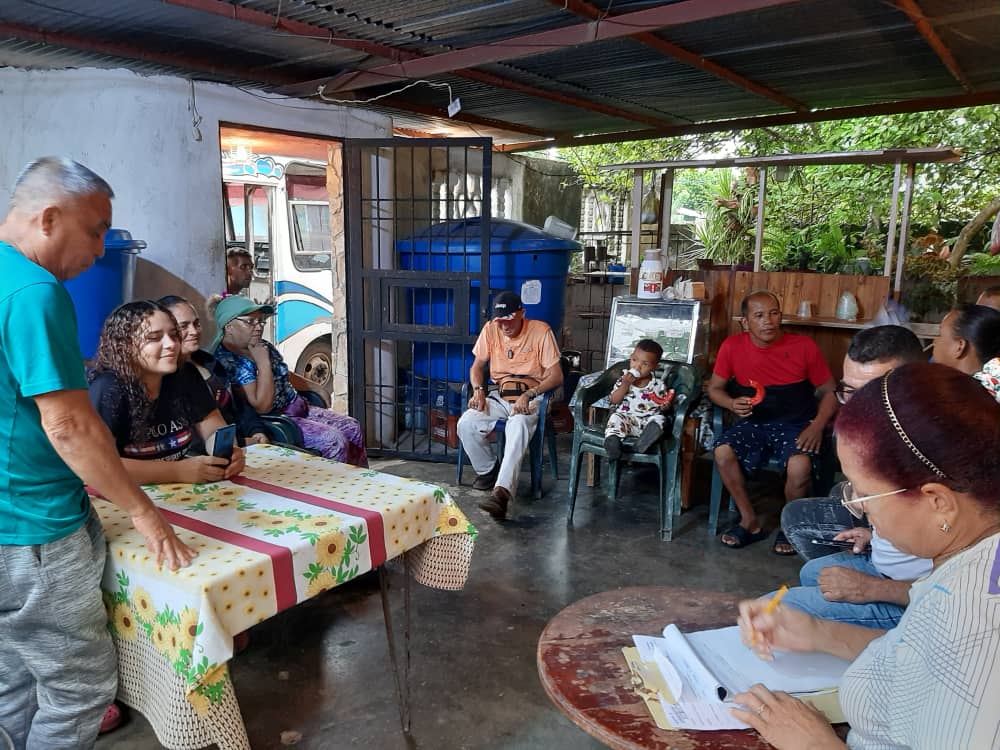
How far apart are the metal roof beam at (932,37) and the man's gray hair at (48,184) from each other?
11.4ft

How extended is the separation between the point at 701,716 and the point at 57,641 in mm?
1409

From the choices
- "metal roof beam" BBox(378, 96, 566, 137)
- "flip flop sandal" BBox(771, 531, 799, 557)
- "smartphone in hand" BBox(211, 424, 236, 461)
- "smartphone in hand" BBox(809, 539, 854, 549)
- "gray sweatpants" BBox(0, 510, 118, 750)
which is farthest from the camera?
"metal roof beam" BBox(378, 96, 566, 137)

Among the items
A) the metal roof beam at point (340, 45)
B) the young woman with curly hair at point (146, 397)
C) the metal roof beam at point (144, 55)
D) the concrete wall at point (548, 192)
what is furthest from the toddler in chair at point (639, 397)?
the concrete wall at point (548, 192)

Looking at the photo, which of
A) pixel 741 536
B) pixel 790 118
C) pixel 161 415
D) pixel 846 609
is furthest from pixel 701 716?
pixel 790 118

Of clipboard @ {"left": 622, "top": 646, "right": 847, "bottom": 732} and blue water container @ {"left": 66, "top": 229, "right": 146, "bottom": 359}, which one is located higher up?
blue water container @ {"left": 66, "top": 229, "right": 146, "bottom": 359}

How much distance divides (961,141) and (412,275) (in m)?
6.30

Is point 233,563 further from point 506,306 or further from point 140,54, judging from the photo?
point 140,54

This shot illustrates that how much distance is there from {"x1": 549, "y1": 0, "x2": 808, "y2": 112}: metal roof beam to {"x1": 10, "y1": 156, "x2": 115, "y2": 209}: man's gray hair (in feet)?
7.94

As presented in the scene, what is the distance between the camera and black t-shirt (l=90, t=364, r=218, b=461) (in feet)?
7.26

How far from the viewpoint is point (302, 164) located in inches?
275

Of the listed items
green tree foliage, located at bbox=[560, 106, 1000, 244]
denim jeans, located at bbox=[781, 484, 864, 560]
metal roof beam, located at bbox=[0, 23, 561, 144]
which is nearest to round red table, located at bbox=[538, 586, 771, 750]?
denim jeans, located at bbox=[781, 484, 864, 560]

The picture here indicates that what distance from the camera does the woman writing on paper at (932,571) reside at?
3.03 feet

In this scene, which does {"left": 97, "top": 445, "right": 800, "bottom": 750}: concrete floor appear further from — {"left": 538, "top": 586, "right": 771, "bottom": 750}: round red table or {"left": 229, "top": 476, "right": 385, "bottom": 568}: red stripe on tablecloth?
{"left": 538, "top": 586, "right": 771, "bottom": 750}: round red table

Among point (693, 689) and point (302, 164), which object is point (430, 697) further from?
point (302, 164)
